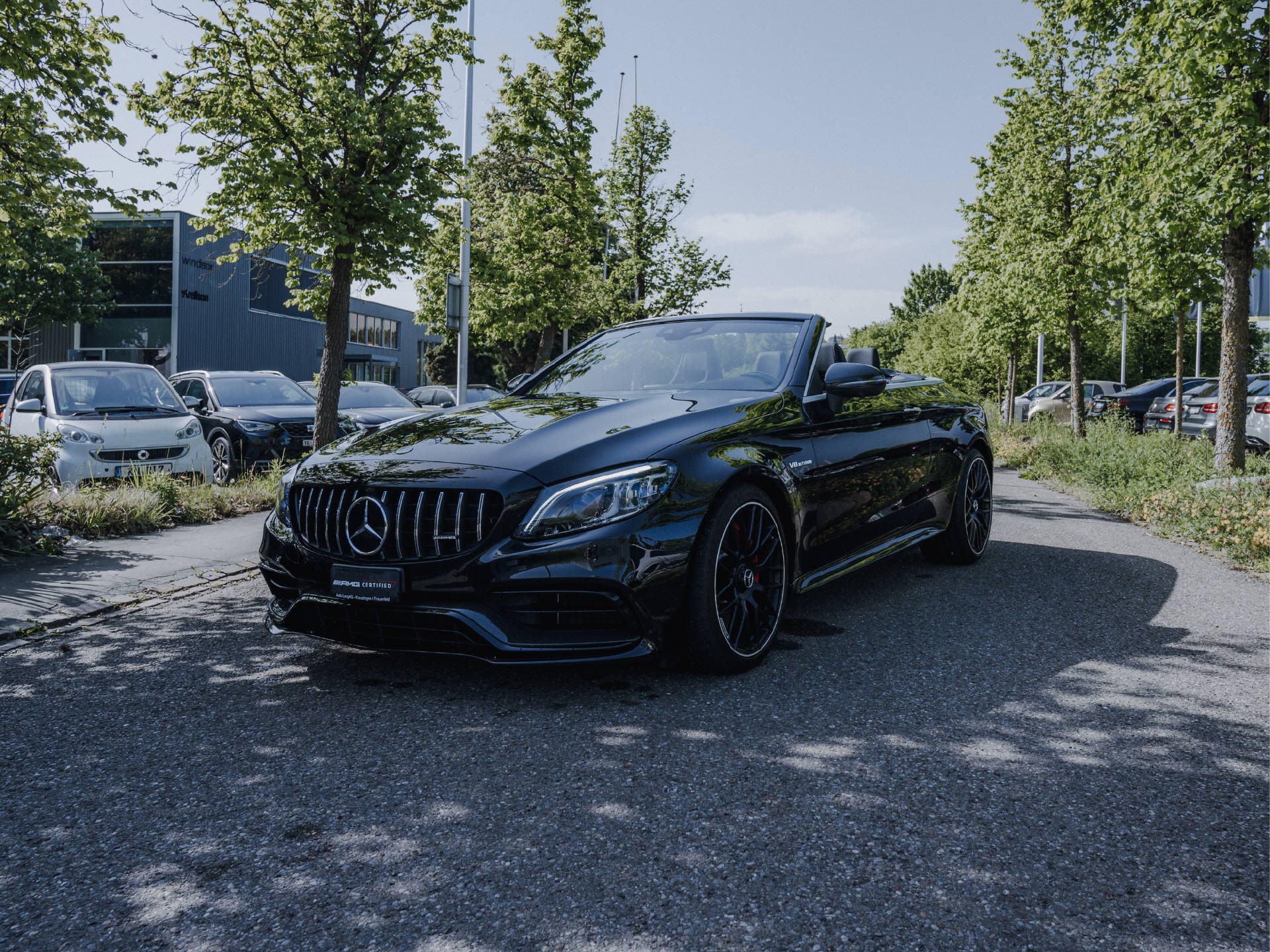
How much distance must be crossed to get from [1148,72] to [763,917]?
10312 mm

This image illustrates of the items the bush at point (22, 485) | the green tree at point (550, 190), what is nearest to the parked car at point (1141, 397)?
the green tree at point (550, 190)

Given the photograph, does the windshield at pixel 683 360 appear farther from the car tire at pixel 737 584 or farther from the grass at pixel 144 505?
the grass at pixel 144 505

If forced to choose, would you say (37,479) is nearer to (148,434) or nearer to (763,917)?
(148,434)

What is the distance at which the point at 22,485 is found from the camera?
7.64 m

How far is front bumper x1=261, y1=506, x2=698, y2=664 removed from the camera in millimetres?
3697

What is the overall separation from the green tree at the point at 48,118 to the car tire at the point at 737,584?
6.69 m

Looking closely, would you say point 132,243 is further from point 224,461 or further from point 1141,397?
point 1141,397

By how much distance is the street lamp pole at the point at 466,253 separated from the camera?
46.5ft

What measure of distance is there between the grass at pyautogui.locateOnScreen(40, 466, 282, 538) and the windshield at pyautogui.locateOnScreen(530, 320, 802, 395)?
468 centimetres

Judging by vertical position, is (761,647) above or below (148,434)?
below

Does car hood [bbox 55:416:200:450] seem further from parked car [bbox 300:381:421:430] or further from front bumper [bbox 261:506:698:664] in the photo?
front bumper [bbox 261:506:698:664]

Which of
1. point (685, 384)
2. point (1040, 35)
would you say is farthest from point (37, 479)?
point (1040, 35)

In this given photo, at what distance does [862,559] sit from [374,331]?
59425mm

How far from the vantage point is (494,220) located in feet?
81.3
